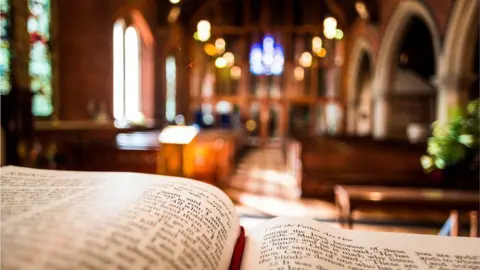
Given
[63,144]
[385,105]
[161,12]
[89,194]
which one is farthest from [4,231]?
[385,105]

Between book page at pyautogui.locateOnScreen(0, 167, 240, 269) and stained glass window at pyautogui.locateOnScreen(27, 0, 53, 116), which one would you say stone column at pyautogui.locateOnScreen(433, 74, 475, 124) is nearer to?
book page at pyautogui.locateOnScreen(0, 167, 240, 269)

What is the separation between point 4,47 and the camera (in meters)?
3.97

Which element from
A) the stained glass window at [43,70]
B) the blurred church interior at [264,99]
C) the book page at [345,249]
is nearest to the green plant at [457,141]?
the blurred church interior at [264,99]

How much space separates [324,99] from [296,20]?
2804 millimetres

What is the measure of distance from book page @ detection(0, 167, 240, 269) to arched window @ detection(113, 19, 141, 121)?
8079 mm

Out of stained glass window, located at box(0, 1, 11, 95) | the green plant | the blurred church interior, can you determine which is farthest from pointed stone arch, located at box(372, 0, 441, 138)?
stained glass window, located at box(0, 1, 11, 95)

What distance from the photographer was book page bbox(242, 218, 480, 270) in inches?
30.5

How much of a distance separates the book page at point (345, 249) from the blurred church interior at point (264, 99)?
1156mm

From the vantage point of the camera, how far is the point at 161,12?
2957mm

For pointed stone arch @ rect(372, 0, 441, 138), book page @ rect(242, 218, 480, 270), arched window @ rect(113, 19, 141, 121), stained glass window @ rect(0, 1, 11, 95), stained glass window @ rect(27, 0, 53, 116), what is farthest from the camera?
arched window @ rect(113, 19, 141, 121)

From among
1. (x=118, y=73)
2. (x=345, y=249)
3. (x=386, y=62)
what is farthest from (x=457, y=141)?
(x=386, y=62)

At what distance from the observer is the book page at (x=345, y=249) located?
30.5 inches

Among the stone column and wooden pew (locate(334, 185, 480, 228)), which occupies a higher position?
the stone column

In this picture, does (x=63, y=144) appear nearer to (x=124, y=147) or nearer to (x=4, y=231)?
(x=124, y=147)
